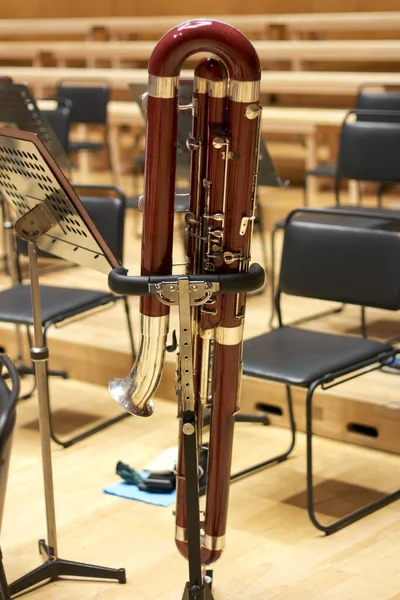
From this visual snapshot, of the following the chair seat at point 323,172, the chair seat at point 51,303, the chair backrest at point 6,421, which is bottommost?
the chair seat at point 51,303

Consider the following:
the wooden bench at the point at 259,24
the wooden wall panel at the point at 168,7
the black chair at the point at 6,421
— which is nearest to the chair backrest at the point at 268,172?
the black chair at the point at 6,421

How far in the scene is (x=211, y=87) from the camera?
1.86 m

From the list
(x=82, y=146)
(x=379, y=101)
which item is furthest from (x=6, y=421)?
(x=82, y=146)

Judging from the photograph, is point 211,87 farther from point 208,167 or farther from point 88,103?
point 88,103

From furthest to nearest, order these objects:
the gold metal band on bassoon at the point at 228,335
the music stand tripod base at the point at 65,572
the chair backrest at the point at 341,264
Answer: the chair backrest at the point at 341,264 < the music stand tripod base at the point at 65,572 < the gold metal band on bassoon at the point at 228,335

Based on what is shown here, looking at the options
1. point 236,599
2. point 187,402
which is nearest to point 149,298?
point 187,402

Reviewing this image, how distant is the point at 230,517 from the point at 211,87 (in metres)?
1.33

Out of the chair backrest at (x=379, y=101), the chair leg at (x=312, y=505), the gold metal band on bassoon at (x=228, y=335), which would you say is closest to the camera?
the gold metal band on bassoon at (x=228, y=335)

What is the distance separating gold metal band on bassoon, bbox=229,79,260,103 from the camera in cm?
182

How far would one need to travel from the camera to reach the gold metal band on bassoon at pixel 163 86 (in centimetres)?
183

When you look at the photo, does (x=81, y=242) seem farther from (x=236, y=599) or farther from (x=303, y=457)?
(x=303, y=457)

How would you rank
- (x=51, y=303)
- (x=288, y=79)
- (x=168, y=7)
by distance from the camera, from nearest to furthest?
(x=51, y=303), (x=288, y=79), (x=168, y=7)

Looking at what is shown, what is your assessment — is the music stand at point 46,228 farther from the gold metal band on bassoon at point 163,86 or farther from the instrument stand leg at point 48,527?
the gold metal band on bassoon at point 163,86

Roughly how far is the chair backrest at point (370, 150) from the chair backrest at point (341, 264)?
1.10 metres
